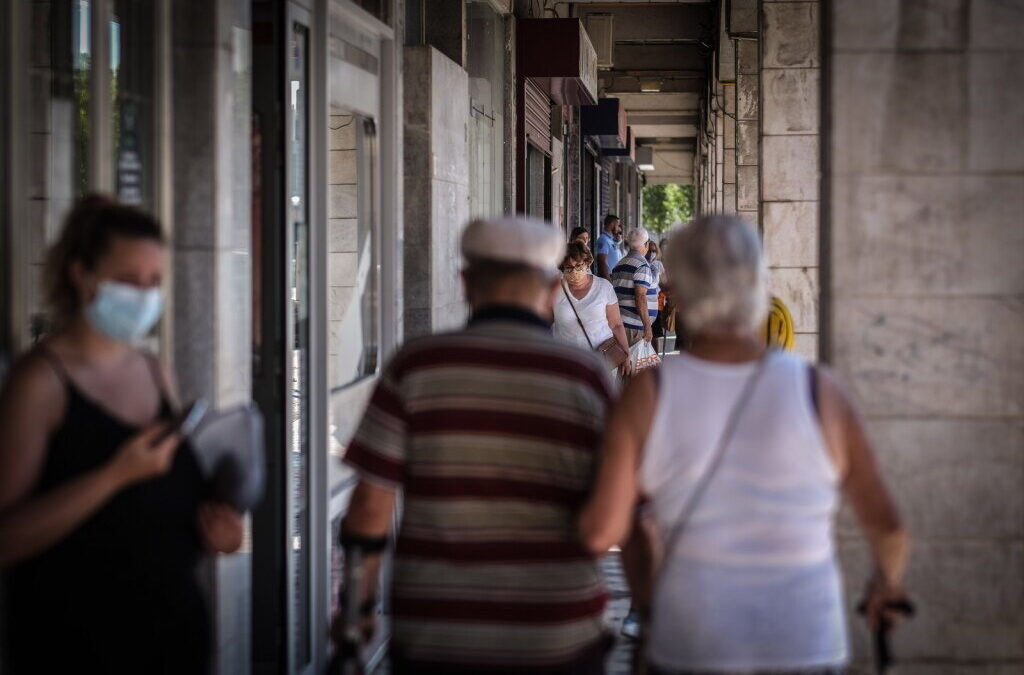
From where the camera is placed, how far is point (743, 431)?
3084mm

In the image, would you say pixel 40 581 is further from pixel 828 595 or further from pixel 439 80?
pixel 439 80

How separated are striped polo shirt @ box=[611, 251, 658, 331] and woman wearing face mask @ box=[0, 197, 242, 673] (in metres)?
10.1

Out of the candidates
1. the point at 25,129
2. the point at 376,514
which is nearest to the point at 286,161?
the point at 25,129

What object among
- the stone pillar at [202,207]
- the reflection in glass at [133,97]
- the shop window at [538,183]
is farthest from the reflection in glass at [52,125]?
the shop window at [538,183]

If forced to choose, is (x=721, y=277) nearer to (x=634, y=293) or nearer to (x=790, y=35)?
(x=634, y=293)

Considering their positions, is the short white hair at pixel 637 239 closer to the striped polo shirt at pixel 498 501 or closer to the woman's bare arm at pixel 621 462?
the striped polo shirt at pixel 498 501

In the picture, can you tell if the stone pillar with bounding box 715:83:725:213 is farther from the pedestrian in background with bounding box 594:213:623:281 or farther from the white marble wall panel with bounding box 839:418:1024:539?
the white marble wall panel with bounding box 839:418:1024:539

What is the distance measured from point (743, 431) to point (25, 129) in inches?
73.6

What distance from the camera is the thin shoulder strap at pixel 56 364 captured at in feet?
9.98

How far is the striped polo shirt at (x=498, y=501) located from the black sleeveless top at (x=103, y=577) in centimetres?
53

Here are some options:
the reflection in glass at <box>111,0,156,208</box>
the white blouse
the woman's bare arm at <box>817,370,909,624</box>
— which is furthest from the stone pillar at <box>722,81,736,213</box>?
the woman's bare arm at <box>817,370,909,624</box>

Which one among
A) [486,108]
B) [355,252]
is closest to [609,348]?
[486,108]

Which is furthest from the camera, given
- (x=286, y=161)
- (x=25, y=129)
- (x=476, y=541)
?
(x=286, y=161)

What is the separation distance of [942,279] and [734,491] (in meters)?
2.09
